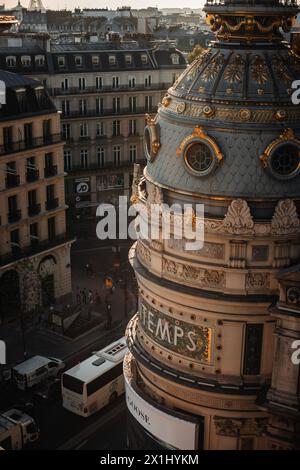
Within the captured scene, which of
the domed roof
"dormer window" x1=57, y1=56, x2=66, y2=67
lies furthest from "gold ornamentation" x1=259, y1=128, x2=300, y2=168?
"dormer window" x1=57, y1=56, x2=66, y2=67

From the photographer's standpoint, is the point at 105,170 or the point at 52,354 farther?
the point at 105,170

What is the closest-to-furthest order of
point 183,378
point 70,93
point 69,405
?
point 183,378
point 69,405
point 70,93

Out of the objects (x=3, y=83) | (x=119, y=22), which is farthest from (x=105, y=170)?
(x=119, y=22)

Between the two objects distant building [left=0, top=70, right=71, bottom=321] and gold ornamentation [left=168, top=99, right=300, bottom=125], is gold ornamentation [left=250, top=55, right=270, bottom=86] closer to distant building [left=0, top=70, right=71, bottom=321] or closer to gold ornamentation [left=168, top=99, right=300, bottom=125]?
gold ornamentation [left=168, top=99, right=300, bottom=125]

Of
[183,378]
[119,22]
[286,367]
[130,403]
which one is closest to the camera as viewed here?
[286,367]

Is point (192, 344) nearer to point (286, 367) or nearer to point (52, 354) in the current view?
point (286, 367)
